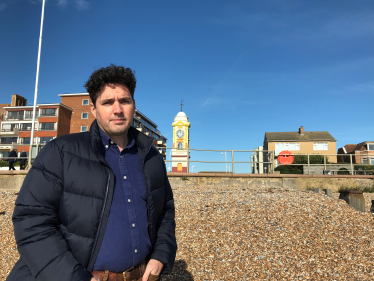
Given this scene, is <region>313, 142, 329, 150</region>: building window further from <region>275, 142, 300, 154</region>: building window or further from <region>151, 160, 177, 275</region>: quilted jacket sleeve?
<region>151, 160, 177, 275</region>: quilted jacket sleeve

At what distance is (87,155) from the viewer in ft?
5.83

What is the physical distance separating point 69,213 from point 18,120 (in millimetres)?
69980

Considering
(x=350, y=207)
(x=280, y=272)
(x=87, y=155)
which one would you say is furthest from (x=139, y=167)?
(x=350, y=207)

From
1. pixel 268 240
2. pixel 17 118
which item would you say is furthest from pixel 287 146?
pixel 17 118

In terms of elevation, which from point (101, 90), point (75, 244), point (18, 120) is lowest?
point (75, 244)

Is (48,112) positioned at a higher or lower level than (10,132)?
higher

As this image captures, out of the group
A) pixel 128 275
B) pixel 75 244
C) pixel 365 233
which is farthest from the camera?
pixel 365 233

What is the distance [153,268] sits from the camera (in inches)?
71.2

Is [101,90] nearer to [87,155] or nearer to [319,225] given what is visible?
[87,155]

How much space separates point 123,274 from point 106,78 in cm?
132

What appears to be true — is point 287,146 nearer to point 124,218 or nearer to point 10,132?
point 124,218

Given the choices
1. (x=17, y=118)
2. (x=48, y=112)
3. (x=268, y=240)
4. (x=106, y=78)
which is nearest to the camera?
(x=106, y=78)

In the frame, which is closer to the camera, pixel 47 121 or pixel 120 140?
pixel 120 140

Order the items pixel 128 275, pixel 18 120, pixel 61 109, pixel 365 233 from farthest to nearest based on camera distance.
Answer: pixel 18 120 → pixel 61 109 → pixel 365 233 → pixel 128 275
